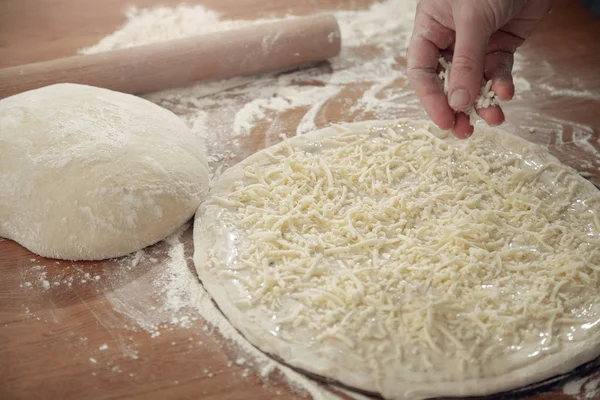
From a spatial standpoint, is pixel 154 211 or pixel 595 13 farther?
pixel 595 13

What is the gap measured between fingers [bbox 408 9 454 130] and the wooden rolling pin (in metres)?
0.70

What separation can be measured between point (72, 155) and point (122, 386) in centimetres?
82

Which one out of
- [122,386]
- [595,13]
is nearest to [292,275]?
[122,386]

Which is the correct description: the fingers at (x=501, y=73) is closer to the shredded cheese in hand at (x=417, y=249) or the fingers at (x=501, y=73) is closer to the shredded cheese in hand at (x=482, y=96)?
the shredded cheese in hand at (x=482, y=96)

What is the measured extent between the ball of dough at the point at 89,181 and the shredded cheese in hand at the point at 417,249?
0.21 m

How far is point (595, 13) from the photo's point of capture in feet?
10.8

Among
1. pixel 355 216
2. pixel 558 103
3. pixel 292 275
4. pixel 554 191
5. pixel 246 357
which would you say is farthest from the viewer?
pixel 558 103

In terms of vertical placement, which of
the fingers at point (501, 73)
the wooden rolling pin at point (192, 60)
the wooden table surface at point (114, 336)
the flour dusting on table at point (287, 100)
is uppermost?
the fingers at point (501, 73)

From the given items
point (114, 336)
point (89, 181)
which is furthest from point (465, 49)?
point (114, 336)

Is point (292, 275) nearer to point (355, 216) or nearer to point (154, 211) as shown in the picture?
point (355, 216)

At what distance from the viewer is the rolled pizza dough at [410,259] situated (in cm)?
161

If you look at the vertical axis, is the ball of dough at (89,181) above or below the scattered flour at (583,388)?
above

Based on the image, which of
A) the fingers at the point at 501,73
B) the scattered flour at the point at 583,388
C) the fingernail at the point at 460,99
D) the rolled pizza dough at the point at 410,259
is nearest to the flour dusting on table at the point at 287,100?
the rolled pizza dough at the point at 410,259

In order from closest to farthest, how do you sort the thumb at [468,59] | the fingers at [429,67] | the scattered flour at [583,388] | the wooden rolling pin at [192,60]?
the scattered flour at [583,388]
the thumb at [468,59]
the fingers at [429,67]
the wooden rolling pin at [192,60]
